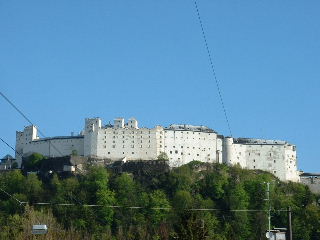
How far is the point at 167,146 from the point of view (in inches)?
4663

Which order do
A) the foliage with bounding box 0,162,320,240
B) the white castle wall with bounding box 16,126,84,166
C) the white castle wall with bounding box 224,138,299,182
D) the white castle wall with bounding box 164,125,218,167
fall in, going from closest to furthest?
the foliage with bounding box 0,162,320,240
the white castle wall with bounding box 16,126,84,166
the white castle wall with bounding box 164,125,218,167
the white castle wall with bounding box 224,138,299,182

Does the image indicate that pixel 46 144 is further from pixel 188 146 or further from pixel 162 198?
pixel 162 198

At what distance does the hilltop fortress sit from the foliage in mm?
4040

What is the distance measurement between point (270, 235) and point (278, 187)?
291 feet

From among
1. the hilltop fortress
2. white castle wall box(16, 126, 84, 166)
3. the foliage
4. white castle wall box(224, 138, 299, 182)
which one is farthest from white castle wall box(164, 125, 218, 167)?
white castle wall box(16, 126, 84, 166)

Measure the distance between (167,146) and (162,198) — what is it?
Result: 58.3ft

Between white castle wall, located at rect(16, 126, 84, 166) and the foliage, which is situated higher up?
white castle wall, located at rect(16, 126, 84, 166)

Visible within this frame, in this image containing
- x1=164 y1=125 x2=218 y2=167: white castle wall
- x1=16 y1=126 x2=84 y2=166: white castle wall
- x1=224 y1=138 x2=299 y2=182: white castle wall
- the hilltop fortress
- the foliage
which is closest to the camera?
the foliage

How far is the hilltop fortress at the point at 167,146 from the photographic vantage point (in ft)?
378

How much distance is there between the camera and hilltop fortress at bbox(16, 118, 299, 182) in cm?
11531

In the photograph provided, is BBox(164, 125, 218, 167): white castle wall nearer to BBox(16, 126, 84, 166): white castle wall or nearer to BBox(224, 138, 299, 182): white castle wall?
BBox(224, 138, 299, 182): white castle wall

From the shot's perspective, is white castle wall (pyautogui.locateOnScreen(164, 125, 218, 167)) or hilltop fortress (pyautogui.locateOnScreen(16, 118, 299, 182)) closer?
hilltop fortress (pyautogui.locateOnScreen(16, 118, 299, 182))

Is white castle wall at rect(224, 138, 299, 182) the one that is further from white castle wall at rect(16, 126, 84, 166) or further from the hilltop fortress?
white castle wall at rect(16, 126, 84, 166)

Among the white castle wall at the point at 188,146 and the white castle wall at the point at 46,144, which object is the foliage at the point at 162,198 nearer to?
the white castle wall at the point at 46,144
